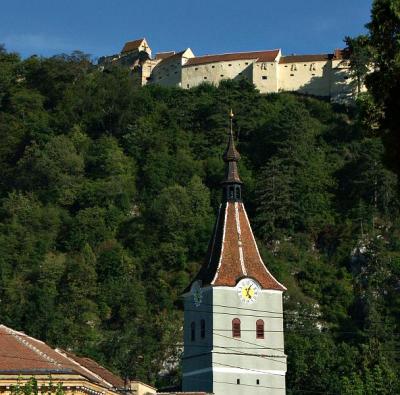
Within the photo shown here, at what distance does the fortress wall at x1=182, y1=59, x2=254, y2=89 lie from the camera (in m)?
141

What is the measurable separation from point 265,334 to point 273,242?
3963cm

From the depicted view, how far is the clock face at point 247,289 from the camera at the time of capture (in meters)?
69.8

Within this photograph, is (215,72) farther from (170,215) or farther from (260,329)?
(260,329)

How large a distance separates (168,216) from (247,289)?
38938 mm

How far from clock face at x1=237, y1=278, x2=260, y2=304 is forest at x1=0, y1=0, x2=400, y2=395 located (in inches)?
549

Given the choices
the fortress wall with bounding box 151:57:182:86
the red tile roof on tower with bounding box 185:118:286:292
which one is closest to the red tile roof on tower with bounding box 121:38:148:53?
the fortress wall with bounding box 151:57:182:86

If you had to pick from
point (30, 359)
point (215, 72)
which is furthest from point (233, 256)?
point (215, 72)

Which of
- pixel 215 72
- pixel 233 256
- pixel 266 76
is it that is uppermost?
pixel 215 72

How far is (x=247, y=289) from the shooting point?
229ft

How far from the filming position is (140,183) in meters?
120

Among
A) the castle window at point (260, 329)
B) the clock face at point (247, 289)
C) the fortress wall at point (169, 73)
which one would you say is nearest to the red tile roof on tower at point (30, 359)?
the castle window at point (260, 329)

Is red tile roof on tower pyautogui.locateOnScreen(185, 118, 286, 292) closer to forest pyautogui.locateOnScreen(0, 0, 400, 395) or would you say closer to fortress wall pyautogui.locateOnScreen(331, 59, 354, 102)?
forest pyautogui.locateOnScreen(0, 0, 400, 395)

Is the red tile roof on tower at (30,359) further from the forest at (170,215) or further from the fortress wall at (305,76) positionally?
the fortress wall at (305,76)

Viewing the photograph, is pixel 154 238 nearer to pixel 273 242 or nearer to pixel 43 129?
pixel 273 242
